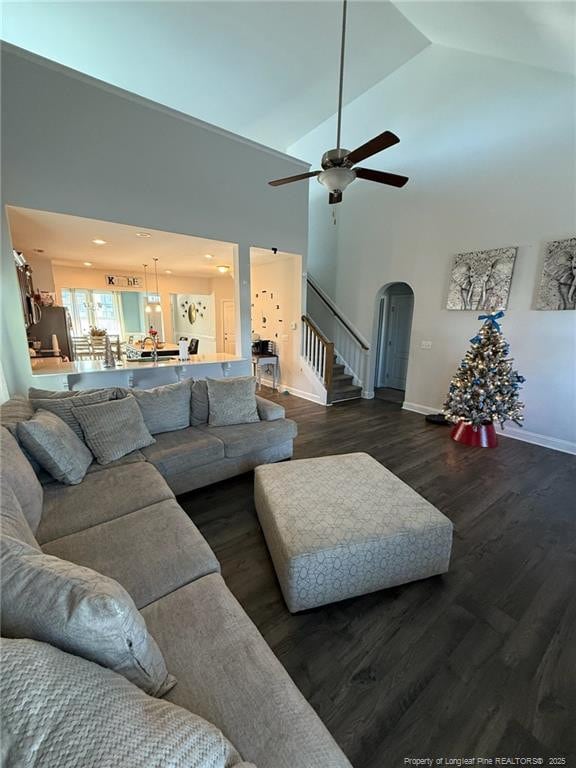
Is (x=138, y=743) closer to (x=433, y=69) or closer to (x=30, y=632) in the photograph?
(x=30, y=632)

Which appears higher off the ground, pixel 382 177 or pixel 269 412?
pixel 382 177

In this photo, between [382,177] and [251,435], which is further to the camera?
[251,435]

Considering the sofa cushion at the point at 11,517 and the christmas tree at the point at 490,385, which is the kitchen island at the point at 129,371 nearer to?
the sofa cushion at the point at 11,517

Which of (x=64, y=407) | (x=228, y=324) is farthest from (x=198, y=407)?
(x=228, y=324)

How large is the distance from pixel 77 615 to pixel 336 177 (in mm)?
3149

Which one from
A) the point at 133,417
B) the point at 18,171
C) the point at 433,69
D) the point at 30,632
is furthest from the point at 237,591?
the point at 433,69

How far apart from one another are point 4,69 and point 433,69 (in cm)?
542

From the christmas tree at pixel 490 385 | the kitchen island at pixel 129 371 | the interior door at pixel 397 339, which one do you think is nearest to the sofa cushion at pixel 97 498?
the kitchen island at pixel 129 371

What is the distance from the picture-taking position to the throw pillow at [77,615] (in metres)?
0.73

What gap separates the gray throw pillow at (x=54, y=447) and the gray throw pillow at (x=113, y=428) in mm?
154

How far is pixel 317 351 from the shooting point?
5.78m

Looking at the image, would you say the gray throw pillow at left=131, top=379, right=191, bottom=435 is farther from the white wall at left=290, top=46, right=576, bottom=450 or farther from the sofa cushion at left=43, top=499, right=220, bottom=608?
the white wall at left=290, top=46, right=576, bottom=450

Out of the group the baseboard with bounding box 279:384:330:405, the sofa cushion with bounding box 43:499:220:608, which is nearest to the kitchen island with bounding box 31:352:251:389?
the baseboard with bounding box 279:384:330:405

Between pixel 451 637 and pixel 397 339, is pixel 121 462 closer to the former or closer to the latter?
pixel 451 637
